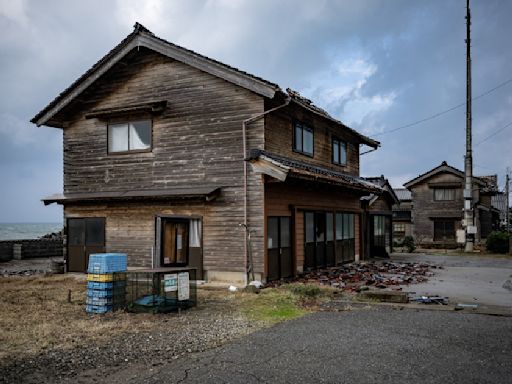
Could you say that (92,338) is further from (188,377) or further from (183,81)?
(183,81)

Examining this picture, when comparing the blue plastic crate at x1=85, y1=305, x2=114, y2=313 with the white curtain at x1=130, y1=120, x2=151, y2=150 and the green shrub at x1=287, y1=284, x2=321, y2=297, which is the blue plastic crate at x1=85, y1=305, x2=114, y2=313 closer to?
the green shrub at x1=287, y1=284, x2=321, y2=297

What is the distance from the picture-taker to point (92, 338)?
26.2ft

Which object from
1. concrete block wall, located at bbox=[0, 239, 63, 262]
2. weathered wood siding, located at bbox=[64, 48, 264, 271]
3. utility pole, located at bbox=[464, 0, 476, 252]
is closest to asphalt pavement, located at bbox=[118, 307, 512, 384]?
weathered wood siding, located at bbox=[64, 48, 264, 271]

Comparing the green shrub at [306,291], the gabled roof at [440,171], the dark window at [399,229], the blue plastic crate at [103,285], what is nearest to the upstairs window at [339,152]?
the green shrub at [306,291]

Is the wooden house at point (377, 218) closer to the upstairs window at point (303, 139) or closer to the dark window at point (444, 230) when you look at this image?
the upstairs window at point (303, 139)

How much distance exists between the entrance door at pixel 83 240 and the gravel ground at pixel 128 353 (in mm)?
8551

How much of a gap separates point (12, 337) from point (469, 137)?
28961 mm

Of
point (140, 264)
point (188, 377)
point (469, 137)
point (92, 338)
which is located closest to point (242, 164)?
point (140, 264)

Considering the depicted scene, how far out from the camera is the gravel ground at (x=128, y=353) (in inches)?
243

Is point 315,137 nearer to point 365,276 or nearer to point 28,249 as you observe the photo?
point 365,276

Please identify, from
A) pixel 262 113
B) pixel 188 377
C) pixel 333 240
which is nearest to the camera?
pixel 188 377

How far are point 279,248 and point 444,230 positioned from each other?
31818mm

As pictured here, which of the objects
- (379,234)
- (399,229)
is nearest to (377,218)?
(379,234)

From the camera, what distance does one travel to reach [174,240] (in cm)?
1559
